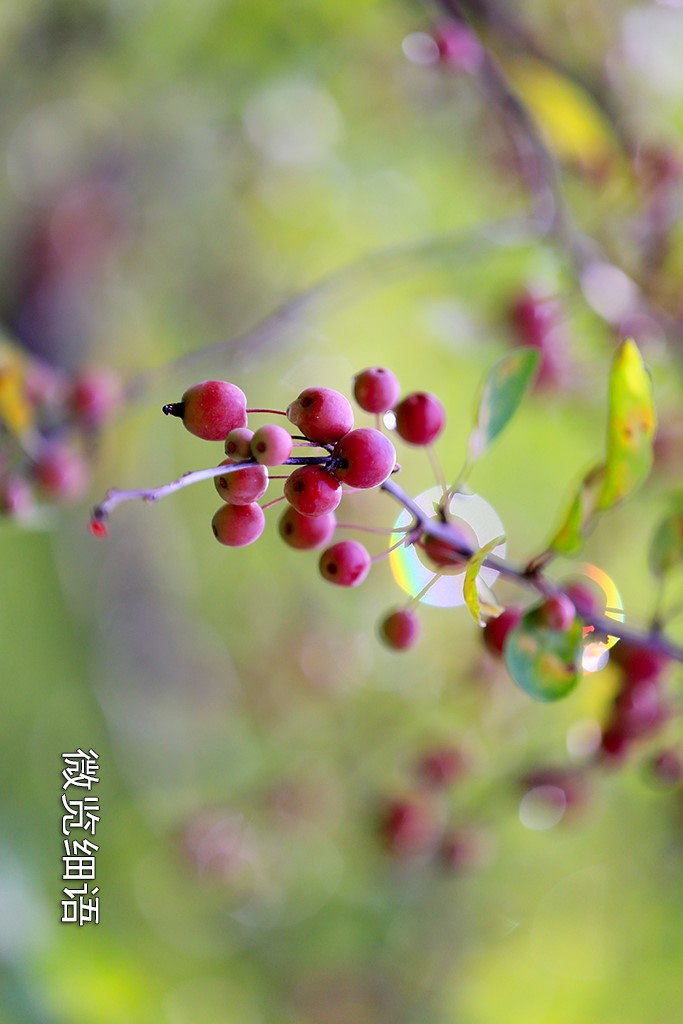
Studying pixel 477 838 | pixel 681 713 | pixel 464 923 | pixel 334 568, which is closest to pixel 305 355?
pixel 477 838

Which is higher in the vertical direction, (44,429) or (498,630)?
(44,429)

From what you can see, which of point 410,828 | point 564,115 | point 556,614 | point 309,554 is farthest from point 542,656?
point 309,554

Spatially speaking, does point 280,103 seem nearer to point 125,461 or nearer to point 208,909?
point 125,461

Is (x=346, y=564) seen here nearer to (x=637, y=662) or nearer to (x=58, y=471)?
A: (x=637, y=662)

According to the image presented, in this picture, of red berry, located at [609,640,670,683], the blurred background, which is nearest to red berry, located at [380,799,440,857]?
the blurred background

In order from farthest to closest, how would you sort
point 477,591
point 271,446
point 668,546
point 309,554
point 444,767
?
point 309,554
point 444,767
point 668,546
point 477,591
point 271,446

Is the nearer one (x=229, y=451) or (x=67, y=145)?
(x=229, y=451)

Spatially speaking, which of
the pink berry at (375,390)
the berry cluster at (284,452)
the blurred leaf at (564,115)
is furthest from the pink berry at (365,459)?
the blurred leaf at (564,115)
